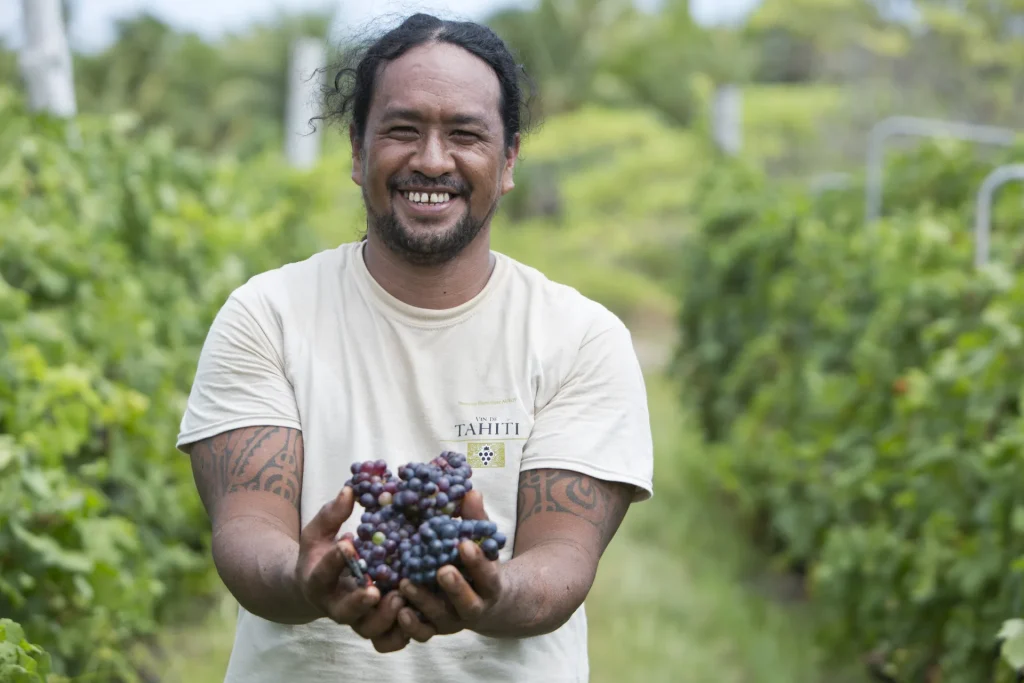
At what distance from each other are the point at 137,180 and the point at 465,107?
12.4ft

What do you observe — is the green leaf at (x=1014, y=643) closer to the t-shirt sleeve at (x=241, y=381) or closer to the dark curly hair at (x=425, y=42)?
the dark curly hair at (x=425, y=42)

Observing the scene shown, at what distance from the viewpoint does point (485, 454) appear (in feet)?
7.57

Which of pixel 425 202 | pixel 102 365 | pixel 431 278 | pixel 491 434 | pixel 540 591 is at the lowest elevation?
pixel 540 591

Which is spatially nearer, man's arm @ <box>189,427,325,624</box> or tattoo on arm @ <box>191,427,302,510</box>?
man's arm @ <box>189,427,325,624</box>

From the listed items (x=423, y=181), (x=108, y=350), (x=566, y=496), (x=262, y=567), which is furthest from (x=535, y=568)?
(x=108, y=350)

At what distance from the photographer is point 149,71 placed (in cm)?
3172

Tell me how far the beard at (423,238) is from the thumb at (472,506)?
52 centimetres

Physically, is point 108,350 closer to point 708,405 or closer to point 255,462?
point 255,462

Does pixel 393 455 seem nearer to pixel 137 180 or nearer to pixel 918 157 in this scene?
pixel 137 180

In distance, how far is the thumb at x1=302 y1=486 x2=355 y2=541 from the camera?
1.93m

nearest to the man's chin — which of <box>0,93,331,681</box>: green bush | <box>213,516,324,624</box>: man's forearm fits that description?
<box>213,516,324,624</box>: man's forearm

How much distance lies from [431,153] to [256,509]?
65 centimetres

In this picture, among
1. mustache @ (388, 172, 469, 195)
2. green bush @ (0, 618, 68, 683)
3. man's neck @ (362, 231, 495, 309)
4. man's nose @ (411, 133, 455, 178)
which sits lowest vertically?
green bush @ (0, 618, 68, 683)

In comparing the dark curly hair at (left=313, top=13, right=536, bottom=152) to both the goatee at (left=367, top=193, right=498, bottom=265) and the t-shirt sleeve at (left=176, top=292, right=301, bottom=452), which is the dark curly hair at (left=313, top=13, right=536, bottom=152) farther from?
the t-shirt sleeve at (left=176, top=292, right=301, bottom=452)
